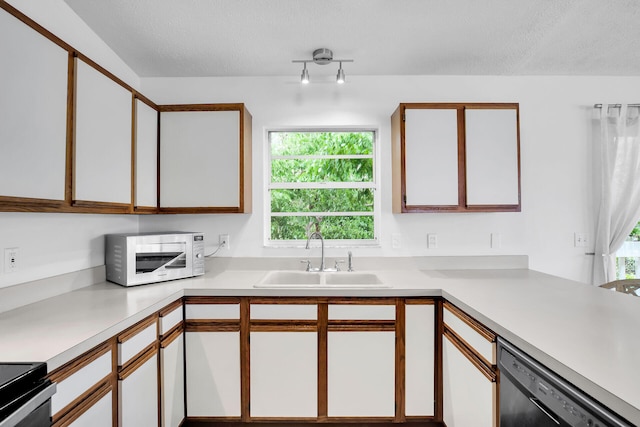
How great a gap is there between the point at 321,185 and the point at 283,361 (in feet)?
4.44

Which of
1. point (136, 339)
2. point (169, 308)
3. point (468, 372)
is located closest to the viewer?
point (136, 339)

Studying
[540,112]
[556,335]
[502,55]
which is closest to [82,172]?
[556,335]

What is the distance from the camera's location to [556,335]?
3.73ft

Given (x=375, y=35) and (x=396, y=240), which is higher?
(x=375, y=35)

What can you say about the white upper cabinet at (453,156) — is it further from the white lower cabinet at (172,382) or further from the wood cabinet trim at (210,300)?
the white lower cabinet at (172,382)

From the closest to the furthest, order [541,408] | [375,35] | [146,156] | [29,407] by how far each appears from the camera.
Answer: [29,407], [541,408], [375,35], [146,156]

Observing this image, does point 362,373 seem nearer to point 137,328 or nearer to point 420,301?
point 420,301

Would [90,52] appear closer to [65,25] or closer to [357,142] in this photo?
[65,25]

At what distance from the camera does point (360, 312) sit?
1.98m

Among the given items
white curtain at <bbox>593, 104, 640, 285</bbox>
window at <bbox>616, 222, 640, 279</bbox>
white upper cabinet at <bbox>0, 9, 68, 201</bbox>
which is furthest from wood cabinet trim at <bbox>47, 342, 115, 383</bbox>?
window at <bbox>616, 222, 640, 279</bbox>

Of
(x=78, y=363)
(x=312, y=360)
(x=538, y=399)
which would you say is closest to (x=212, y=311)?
(x=312, y=360)

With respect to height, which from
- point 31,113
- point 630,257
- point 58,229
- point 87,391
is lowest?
point 87,391

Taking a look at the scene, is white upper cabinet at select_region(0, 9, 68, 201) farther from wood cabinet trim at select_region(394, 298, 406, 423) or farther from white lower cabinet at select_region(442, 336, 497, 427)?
white lower cabinet at select_region(442, 336, 497, 427)

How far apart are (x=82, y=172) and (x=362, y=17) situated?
166 cm
